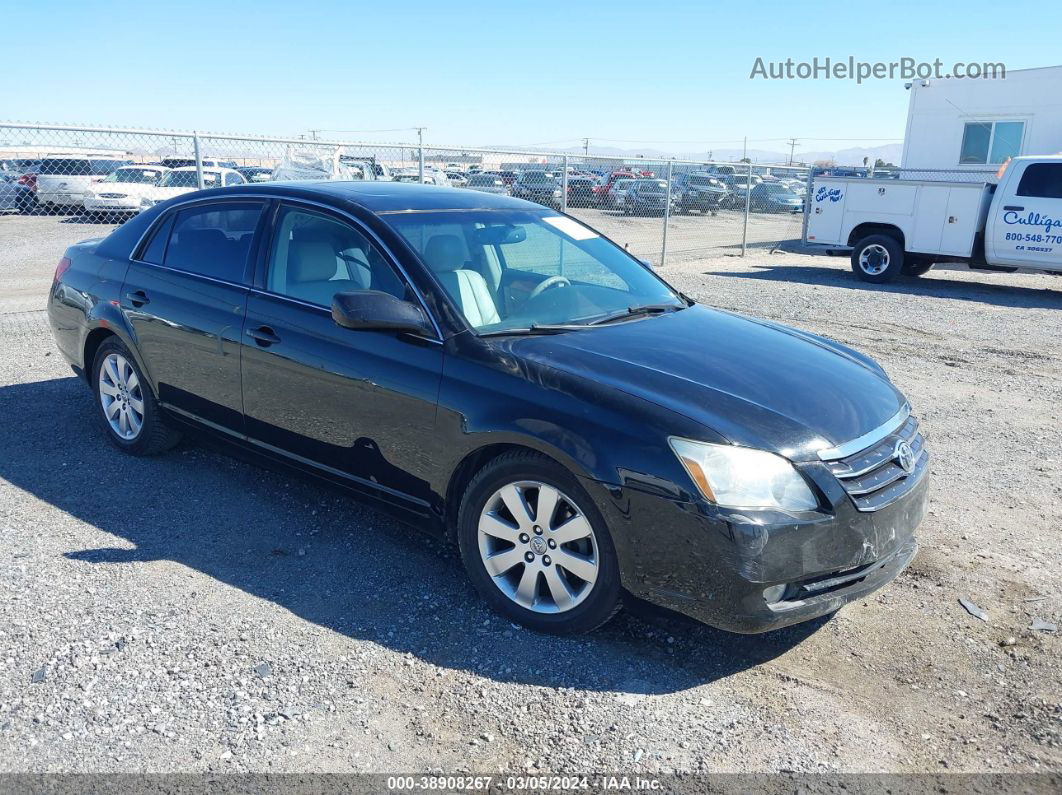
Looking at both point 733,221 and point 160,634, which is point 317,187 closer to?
point 160,634

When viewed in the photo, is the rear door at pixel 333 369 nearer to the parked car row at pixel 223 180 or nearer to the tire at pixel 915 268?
the parked car row at pixel 223 180

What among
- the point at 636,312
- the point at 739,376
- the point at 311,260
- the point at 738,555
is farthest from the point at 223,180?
the point at 738,555

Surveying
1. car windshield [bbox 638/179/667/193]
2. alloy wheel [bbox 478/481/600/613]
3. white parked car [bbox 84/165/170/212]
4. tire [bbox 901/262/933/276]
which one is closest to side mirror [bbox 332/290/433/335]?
alloy wheel [bbox 478/481/600/613]

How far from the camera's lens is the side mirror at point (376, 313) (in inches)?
146

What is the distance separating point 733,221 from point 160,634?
25.3 m

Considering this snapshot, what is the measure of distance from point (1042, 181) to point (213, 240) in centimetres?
1249

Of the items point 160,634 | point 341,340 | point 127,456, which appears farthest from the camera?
point 127,456

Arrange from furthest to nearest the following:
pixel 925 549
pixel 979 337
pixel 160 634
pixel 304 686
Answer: pixel 979 337 < pixel 925 549 < pixel 160 634 < pixel 304 686

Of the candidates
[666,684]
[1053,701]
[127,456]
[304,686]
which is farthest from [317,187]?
[1053,701]

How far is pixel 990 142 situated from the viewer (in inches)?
896

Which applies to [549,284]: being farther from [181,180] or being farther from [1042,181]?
[181,180]

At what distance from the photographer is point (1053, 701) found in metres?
3.16

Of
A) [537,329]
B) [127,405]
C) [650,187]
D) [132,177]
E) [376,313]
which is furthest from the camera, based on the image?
[650,187]

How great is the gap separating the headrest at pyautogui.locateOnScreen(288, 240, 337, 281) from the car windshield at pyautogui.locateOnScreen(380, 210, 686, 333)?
369 mm
